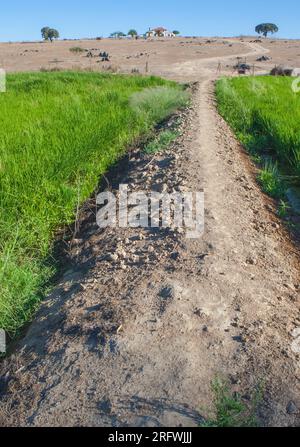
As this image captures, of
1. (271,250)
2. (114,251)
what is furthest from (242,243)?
(114,251)

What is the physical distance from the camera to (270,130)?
7.14 m

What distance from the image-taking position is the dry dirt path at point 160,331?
2045 millimetres

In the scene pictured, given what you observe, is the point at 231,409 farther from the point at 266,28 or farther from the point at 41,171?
the point at 266,28

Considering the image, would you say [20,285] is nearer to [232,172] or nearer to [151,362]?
[151,362]

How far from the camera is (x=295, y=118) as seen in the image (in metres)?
7.39

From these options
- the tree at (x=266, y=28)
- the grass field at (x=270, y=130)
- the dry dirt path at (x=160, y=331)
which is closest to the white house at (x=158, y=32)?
the tree at (x=266, y=28)

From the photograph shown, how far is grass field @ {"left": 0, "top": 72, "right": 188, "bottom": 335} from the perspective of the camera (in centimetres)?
308

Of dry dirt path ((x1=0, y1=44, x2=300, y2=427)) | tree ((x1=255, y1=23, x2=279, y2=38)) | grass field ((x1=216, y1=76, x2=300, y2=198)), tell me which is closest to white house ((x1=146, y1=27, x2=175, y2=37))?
tree ((x1=255, y1=23, x2=279, y2=38))

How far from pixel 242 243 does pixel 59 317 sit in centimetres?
138

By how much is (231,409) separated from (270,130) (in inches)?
226

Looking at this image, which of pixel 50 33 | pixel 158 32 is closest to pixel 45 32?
pixel 50 33

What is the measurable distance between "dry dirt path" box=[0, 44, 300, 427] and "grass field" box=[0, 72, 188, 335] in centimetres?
20

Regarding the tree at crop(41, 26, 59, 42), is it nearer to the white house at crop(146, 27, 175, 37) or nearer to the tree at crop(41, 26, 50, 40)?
the tree at crop(41, 26, 50, 40)

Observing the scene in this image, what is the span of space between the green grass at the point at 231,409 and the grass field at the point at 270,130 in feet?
10.8
